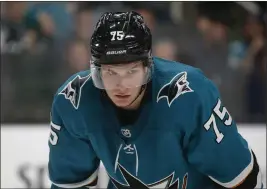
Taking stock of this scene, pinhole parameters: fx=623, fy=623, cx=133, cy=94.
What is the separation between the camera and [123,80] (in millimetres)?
1050

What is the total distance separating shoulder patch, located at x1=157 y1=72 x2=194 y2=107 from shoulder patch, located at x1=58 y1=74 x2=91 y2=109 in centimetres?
16

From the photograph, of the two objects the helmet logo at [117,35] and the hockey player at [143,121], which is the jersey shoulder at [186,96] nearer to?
the hockey player at [143,121]

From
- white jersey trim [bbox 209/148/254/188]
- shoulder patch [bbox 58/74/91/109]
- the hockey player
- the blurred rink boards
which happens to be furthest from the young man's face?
the blurred rink boards

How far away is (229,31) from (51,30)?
25.2 inches

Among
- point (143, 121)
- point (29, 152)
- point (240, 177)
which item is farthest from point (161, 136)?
point (29, 152)

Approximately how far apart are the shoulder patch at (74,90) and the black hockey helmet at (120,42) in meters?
0.10

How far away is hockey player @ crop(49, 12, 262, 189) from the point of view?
105 cm

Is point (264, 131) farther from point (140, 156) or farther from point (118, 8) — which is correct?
point (140, 156)

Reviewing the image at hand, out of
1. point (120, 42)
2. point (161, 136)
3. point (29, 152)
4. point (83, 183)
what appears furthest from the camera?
point (29, 152)

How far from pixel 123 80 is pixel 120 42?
0.22ft

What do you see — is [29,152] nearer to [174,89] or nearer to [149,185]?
[149,185]

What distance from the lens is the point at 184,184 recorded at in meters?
1.21

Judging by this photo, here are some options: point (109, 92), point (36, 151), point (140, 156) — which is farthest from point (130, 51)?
point (36, 151)

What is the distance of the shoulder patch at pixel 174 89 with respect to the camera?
1.10 meters
